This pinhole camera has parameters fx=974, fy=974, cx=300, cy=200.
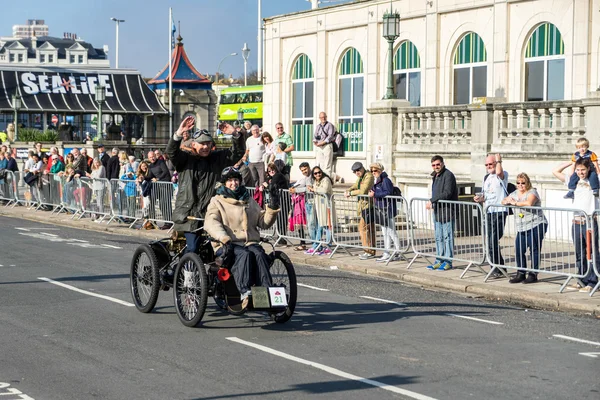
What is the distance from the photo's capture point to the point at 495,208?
1470 centimetres

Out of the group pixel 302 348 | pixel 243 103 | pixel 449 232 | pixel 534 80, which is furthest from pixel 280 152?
pixel 243 103

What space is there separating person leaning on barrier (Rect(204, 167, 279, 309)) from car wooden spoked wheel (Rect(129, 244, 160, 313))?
95cm

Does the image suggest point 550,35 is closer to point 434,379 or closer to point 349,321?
point 349,321

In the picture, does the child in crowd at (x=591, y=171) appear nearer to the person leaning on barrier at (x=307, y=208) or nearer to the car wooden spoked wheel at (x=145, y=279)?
the person leaning on barrier at (x=307, y=208)

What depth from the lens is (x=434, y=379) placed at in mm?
8148

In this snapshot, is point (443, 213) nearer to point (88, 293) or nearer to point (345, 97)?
point (88, 293)

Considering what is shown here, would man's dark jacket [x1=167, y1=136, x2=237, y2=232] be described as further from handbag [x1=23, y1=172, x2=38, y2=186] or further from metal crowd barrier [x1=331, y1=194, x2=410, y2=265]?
handbag [x1=23, y1=172, x2=38, y2=186]

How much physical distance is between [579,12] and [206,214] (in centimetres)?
1618

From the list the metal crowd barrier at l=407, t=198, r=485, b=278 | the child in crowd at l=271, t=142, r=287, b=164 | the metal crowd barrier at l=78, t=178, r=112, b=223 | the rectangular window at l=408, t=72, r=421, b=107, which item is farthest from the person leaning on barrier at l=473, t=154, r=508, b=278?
the rectangular window at l=408, t=72, r=421, b=107

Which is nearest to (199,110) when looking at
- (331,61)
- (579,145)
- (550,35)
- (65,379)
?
(331,61)

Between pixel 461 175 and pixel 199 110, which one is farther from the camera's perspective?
pixel 199 110

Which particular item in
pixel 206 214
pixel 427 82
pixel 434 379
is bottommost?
pixel 434 379

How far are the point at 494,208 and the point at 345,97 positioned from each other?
17.1 metres

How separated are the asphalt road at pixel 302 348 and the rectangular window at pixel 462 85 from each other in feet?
46.8
